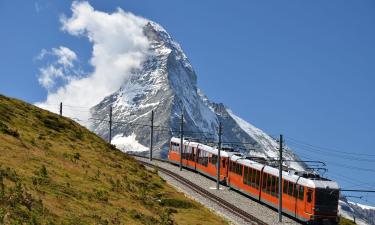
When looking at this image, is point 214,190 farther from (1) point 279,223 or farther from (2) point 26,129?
(2) point 26,129

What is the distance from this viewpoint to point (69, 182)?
35250 millimetres

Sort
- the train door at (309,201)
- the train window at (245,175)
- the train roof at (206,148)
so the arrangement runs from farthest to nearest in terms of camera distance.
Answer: the train roof at (206,148)
the train window at (245,175)
the train door at (309,201)

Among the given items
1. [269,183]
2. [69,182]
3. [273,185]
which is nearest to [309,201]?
[273,185]

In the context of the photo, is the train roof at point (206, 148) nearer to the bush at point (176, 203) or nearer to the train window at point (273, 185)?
the train window at point (273, 185)

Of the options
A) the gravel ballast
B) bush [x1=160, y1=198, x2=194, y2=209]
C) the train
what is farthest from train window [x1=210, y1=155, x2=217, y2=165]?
bush [x1=160, y1=198, x2=194, y2=209]

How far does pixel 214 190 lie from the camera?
6291 centimetres

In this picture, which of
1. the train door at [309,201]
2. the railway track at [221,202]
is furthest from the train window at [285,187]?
the railway track at [221,202]

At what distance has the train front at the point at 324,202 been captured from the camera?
4612 cm

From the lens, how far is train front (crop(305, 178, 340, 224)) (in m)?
46.1

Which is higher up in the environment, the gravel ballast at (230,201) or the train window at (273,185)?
the train window at (273,185)

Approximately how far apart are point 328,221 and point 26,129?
27052mm

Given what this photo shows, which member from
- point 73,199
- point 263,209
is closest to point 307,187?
point 263,209

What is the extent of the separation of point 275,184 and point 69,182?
23.4 m

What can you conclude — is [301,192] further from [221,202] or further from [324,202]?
[221,202]
